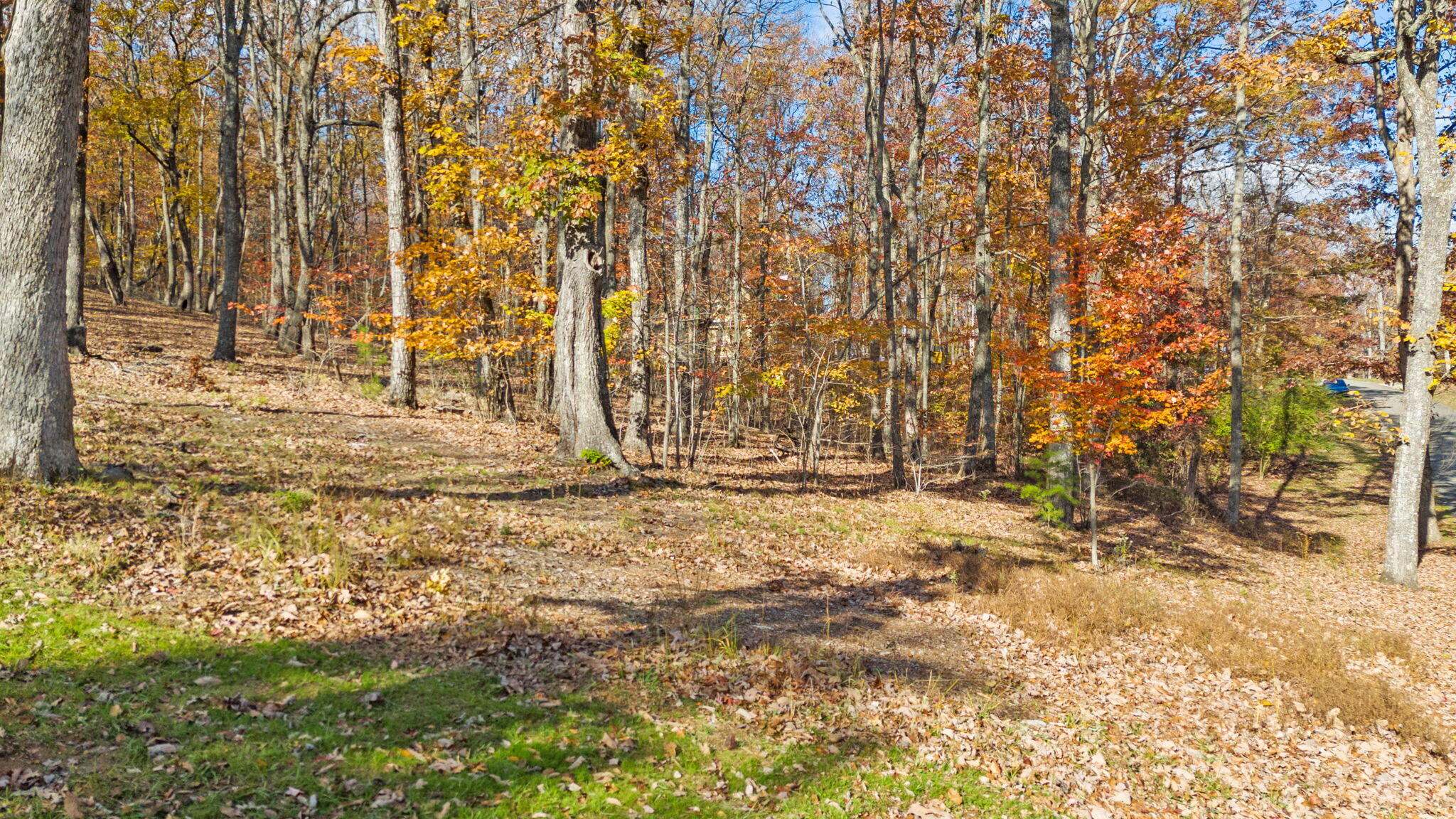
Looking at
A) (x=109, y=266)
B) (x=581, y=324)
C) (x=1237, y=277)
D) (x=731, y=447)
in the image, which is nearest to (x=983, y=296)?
(x=1237, y=277)

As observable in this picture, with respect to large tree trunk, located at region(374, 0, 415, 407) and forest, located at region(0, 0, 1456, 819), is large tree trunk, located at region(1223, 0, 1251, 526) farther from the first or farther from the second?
large tree trunk, located at region(374, 0, 415, 407)

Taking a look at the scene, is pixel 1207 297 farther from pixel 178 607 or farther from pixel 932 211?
pixel 178 607

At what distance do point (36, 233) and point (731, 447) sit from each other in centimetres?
1525

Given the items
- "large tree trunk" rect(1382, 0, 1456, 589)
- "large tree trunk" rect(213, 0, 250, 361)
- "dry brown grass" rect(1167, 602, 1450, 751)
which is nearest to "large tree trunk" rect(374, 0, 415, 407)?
"large tree trunk" rect(213, 0, 250, 361)

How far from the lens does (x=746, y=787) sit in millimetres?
5105

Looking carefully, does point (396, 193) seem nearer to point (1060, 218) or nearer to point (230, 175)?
point (230, 175)

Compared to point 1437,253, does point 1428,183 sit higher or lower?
higher

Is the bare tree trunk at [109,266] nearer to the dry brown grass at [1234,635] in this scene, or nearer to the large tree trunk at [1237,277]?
the dry brown grass at [1234,635]

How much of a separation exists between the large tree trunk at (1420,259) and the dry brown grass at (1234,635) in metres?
5.05

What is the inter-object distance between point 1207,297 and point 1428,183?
974 cm

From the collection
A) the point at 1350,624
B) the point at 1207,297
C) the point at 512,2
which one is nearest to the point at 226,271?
the point at 512,2

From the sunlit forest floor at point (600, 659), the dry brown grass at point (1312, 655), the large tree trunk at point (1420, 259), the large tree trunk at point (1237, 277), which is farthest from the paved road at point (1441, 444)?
the sunlit forest floor at point (600, 659)

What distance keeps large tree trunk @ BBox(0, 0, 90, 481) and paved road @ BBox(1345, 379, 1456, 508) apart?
26.5m

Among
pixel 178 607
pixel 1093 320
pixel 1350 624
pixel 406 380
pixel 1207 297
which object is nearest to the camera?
pixel 178 607
